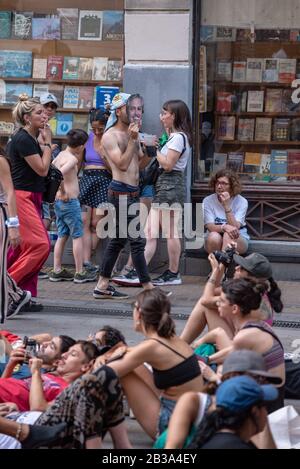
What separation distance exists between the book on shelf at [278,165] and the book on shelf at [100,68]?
2145mm

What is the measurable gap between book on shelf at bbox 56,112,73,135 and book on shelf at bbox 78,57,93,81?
452 mm

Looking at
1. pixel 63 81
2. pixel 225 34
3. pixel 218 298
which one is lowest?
pixel 218 298

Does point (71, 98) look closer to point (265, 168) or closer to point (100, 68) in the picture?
point (100, 68)

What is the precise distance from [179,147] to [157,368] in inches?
211

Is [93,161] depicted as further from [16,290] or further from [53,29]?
[16,290]

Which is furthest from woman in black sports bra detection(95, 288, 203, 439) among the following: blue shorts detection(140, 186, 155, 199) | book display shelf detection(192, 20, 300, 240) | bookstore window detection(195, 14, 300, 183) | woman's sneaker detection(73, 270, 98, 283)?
bookstore window detection(195, 14, 300, 183)

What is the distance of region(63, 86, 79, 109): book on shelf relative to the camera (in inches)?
523

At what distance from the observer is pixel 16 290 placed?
1032 cm

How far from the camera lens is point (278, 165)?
42.1 ft

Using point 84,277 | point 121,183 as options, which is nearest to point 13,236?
point 121,183

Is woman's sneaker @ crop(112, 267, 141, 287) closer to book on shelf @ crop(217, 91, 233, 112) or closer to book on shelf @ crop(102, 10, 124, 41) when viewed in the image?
book on shelf @ crop(217, 91, 233, 112)

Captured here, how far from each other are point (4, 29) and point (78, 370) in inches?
284

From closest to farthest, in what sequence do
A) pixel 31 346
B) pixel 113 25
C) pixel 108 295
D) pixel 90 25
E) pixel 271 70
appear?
pixel 31 346, pixel 108 295, pixel 271 70, pixel 113 25, pixel 90 25

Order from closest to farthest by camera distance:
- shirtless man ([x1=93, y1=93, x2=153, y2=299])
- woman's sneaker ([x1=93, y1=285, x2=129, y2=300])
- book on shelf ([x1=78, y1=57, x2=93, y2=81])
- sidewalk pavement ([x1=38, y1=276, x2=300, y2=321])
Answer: sidewalk pavement ([x1=38, y1=276, x2=300, y2=321]), shirtless man ([x1=93, y1=93, x2=153, y2=299]), woman's sneaker ([x1=93, y1=285, x2=129, y2=300]), book on shelf ([x1=78, y1=57, x2=93, y2=81])
